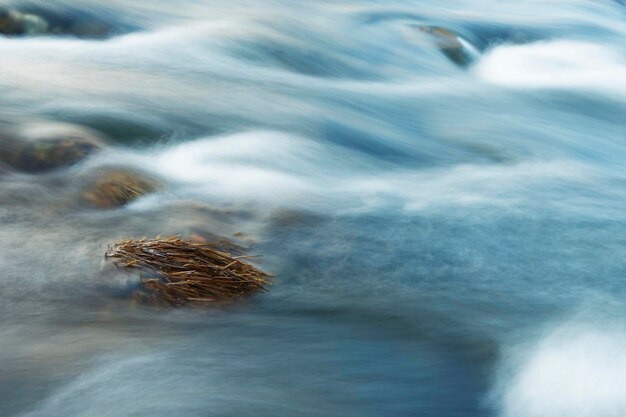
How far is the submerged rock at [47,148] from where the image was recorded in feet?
19.6

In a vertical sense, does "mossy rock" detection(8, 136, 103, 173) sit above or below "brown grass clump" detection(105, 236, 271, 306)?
above

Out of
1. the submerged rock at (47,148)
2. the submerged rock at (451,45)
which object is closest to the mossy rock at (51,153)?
the submerged rock at (47,148)

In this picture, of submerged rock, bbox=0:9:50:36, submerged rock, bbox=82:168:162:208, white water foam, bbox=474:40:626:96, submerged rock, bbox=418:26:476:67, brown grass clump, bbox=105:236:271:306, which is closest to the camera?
brown grass clump, bbox=105:236:271:306

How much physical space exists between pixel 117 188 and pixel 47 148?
75 cm

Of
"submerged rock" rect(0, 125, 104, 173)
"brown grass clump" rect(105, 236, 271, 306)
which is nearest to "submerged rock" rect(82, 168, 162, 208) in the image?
"submerged rock" rect(0, 125, 104, 173)

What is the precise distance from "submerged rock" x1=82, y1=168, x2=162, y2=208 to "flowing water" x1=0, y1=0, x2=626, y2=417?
13 cm

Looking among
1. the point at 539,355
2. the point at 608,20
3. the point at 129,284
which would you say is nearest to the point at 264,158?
the point at 129,284

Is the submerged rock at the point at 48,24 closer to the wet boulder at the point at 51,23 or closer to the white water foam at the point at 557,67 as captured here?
the wet boulder at the point at 51,23

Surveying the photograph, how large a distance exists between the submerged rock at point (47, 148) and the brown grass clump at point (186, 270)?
1351mm

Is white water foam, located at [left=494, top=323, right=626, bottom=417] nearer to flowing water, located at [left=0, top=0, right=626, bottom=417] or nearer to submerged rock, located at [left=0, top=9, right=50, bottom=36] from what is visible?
flowing water, located at [left=0, top=0, right=626, bottom=417]

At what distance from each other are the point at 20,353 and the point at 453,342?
6.47 ft

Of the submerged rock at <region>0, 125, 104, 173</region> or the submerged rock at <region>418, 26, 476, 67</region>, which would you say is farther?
the submerged rock at <region>418, 26, 476, 67</region>

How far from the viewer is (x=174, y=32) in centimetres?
1010

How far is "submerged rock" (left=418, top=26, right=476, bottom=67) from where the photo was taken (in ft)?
38.6
